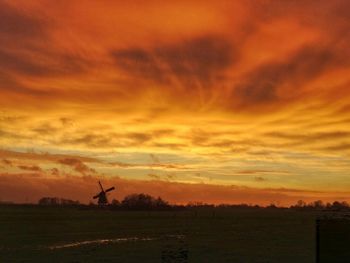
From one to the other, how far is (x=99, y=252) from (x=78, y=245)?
28.9ft

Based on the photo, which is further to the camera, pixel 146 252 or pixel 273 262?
pixel 146 252

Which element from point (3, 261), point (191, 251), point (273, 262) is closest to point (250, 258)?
point (273, 262)

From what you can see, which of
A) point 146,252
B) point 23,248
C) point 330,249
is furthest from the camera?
point 23,248

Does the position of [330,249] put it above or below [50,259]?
above

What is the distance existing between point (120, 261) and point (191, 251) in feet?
36.4

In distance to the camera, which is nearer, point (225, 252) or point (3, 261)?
point (3, 261)

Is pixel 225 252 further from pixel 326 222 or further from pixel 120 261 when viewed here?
pixel 326 222

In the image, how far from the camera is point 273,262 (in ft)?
139

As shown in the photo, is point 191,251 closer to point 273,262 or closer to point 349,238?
point 273,262

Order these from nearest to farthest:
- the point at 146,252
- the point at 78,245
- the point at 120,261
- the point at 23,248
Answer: the point at 120,261 < the point at 146,252 < the point at 23,248 < the point at 78,245

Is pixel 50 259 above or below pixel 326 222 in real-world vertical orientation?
below

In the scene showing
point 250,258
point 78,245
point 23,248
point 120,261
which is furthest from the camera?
point 78,245

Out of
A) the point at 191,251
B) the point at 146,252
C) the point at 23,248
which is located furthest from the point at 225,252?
the point at 23,248

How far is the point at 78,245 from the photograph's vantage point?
5881 centimetres
